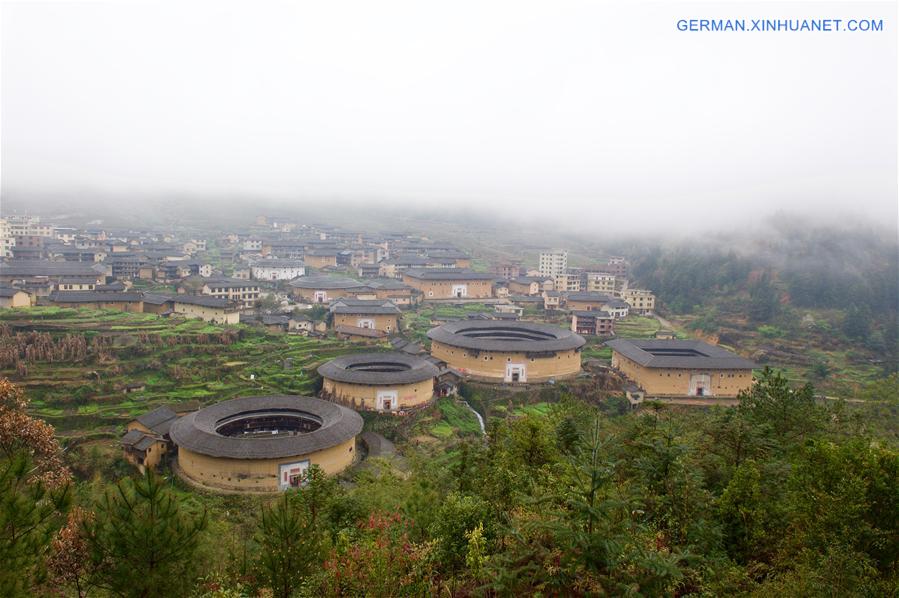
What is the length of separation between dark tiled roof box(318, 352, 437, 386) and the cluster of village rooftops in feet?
0.39

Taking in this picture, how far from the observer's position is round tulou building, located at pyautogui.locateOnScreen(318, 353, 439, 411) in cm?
3603

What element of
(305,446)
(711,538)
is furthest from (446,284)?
(711,538)

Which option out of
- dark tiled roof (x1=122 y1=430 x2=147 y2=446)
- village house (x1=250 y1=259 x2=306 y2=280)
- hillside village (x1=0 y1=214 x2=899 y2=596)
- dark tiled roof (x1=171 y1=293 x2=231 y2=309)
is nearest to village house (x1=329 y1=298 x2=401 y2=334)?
hillside village (x1=0 y1=214 x2=899 y2=596)

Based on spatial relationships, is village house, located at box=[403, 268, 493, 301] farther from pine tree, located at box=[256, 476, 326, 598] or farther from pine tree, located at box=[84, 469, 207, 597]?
pine tree, located at box=[84, 469, 207, 597]

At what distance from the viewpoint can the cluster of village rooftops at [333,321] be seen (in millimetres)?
27797

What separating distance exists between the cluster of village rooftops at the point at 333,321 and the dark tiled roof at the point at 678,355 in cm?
18

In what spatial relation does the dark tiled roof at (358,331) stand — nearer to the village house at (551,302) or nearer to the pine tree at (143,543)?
the village house at (551,302)

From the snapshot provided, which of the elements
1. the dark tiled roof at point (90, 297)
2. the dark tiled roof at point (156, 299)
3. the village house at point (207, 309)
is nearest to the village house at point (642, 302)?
the village house at point (207, 309)

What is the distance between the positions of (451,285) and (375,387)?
41068mm

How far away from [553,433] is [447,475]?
13.0ft

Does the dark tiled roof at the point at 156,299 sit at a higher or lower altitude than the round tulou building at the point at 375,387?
higher

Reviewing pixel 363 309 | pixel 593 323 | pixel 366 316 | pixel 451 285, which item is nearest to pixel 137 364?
pixel 366 316

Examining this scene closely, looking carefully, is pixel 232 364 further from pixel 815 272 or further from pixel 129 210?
pixel 129 210

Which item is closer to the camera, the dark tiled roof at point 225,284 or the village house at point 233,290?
the village house at point 233,290
